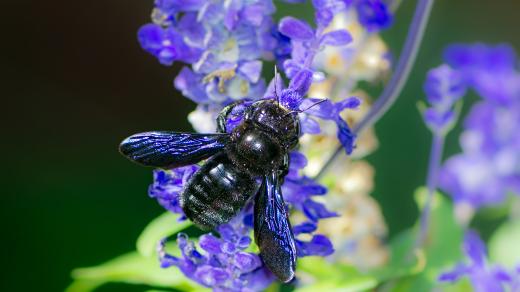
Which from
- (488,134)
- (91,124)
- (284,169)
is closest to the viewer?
(284,169)

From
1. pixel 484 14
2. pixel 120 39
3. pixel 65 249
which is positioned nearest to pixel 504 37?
pixel 484 14

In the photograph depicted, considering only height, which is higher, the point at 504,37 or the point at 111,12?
the point at 111,12

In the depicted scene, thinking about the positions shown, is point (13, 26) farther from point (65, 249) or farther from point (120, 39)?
point (65, 249)

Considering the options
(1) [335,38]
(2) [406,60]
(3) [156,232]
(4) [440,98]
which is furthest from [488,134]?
(3) [156,232]

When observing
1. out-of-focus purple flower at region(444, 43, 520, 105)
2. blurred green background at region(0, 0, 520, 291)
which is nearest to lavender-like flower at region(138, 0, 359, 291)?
out-of-focus purple flower at region(444, 43, 520, 105)

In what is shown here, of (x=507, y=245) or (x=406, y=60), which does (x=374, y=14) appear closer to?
(x=406, y=60)

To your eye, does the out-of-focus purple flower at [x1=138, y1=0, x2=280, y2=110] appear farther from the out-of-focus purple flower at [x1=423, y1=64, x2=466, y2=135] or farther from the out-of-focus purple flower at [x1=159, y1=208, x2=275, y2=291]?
the out-of-focus purple flower at [x1=423, y1=64, x2=466, y2=135]

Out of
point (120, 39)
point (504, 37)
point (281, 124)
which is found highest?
point (281, 124)

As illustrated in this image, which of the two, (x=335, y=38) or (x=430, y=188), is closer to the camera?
(x=335, y=38)
